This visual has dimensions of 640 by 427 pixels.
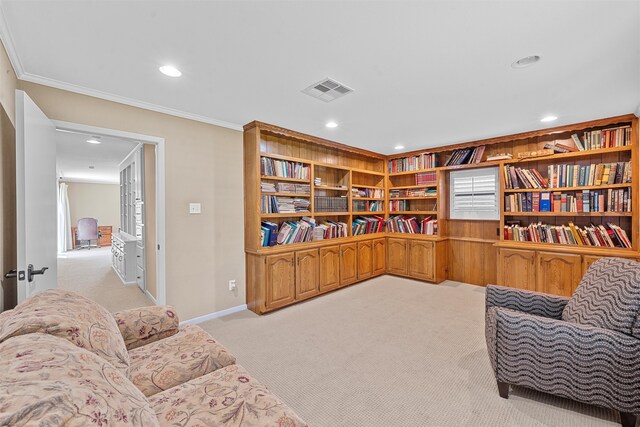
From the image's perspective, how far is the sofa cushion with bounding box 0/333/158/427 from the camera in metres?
0.59

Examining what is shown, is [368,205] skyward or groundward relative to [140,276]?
skyward

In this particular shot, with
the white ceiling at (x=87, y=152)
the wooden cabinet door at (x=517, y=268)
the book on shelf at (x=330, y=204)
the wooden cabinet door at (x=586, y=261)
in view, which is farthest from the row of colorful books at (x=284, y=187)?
the wooden cabinet door at (x=586, y=261)

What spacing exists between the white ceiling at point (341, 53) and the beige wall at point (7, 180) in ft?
0.66

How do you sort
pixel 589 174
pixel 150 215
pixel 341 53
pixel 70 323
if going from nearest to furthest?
pixel 70 323 < pixel 341 53 < pixel 589 174 < pixel 150 215

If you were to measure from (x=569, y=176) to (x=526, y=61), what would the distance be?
2402 mm

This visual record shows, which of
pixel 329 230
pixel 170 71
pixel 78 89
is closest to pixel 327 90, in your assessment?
pixel 170 71

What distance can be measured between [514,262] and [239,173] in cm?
379

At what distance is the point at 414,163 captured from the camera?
5219 mm

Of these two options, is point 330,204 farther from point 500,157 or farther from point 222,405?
point 222,405

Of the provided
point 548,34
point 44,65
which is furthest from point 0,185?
point 548,34

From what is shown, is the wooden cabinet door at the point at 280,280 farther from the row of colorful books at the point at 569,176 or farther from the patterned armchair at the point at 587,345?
the row of colorful books at the point at 569,176

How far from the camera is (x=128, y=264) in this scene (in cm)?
501

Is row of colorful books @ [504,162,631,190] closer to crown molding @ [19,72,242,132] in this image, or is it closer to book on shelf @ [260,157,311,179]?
book on shelf @ [260,157,311,179]

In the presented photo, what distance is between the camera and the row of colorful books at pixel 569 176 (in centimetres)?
329
